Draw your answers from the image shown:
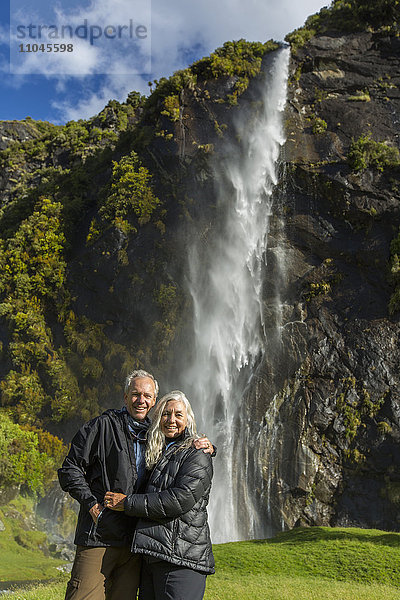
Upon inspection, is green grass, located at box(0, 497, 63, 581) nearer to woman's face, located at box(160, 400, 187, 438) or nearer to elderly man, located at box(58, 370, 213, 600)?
elderly man, located at box(58, 370, 213, 600)

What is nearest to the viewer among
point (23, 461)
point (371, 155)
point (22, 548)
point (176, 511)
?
point (176, 511)

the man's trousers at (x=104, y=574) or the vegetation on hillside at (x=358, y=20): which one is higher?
the vegetation on hillside at (x=358, y=20)

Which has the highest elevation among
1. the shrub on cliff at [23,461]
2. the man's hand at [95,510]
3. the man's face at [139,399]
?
the shrub on cliff at [23,461]

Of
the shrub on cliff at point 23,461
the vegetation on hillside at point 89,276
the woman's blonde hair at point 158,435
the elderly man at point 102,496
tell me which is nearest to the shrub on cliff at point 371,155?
the vegetation on hillside at point 89,276

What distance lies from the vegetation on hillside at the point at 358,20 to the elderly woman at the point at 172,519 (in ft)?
108

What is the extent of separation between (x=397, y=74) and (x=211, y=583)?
2982cm

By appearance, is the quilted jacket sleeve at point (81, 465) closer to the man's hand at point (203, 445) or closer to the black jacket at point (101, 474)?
the black jacket at point (101, 474)

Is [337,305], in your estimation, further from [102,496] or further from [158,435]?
[102,496]

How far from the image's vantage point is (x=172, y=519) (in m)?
3.91

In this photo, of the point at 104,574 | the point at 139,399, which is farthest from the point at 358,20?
the point at 104,574

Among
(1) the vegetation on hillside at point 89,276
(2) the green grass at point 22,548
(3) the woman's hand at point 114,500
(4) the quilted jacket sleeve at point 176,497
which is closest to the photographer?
(4) the quilted jacket sleeve at point 176,497

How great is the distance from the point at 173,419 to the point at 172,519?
30.3 inches

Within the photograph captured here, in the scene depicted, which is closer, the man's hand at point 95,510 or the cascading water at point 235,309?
the man's hand at point 95,510

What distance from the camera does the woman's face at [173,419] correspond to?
4195 millimetres
